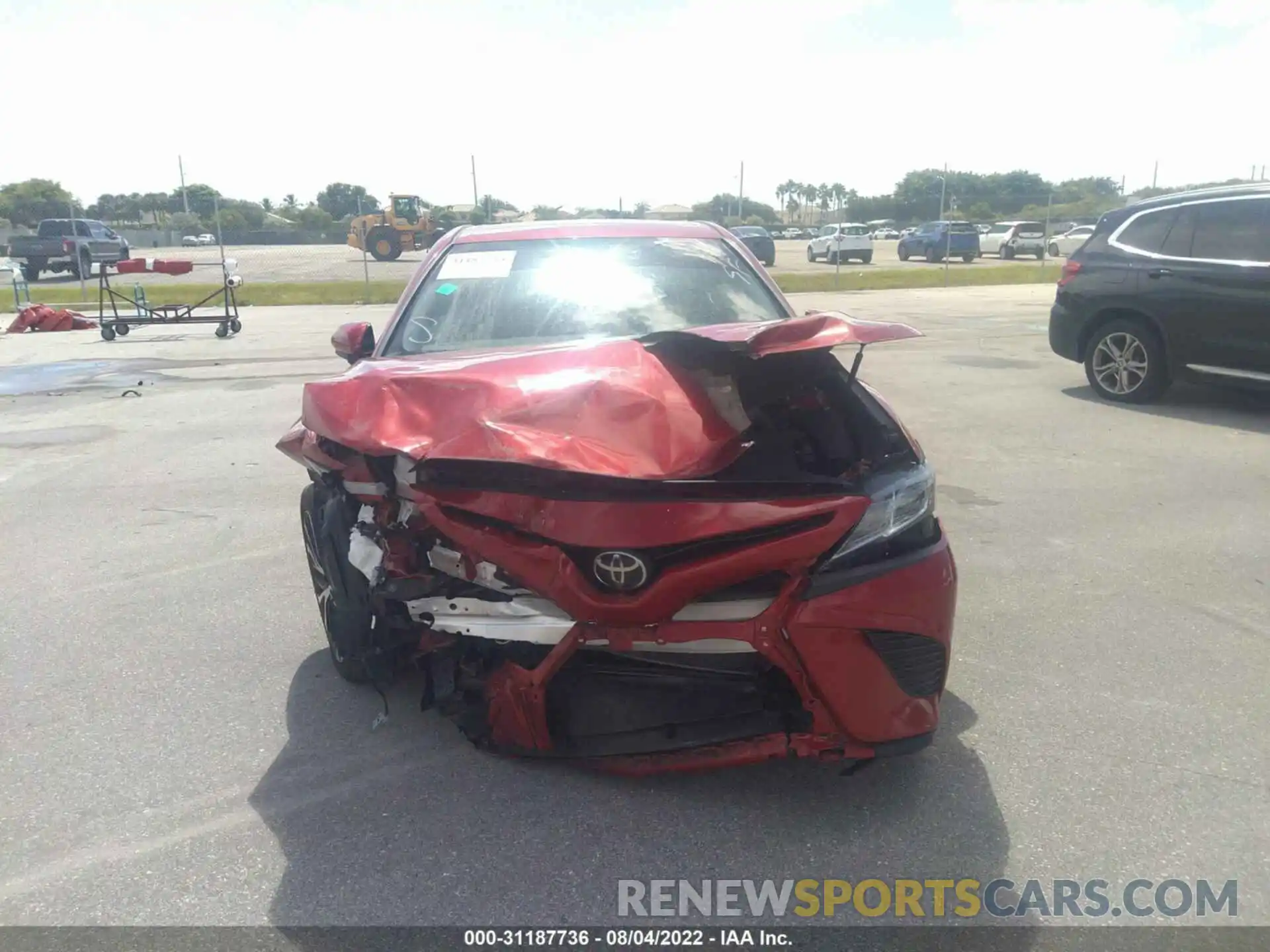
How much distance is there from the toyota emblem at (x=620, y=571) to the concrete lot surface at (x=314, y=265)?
25.8 metres

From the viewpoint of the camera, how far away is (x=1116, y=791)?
117 inches

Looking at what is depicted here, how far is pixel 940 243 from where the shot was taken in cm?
3834

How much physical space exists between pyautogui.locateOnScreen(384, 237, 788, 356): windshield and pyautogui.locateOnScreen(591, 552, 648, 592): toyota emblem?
1.62 meters

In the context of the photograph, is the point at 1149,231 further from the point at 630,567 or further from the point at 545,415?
the point at 630,567

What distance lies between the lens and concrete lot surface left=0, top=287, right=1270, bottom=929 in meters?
2.61

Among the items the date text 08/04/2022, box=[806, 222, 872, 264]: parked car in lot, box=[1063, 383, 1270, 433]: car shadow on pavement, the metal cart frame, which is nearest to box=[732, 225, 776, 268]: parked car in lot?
box=[806, 222, 872, 264]: parked car in lot

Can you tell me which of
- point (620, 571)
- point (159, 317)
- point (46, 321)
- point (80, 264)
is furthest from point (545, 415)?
point (80, 264)

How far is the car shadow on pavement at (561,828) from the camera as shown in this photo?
2516mm

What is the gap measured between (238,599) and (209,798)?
1.76 meters

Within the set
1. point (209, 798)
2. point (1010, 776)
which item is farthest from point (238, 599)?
point (1010, 776)

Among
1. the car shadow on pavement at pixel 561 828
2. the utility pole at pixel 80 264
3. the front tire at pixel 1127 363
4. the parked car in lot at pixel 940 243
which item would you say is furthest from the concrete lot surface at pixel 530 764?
the parked car in lot at pixel 940 243

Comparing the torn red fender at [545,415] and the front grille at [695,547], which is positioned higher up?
the torn red fender at [545,415]

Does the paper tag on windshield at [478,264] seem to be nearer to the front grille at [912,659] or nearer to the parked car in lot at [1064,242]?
the front grille at [912,659]

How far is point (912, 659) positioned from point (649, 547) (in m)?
0.83
